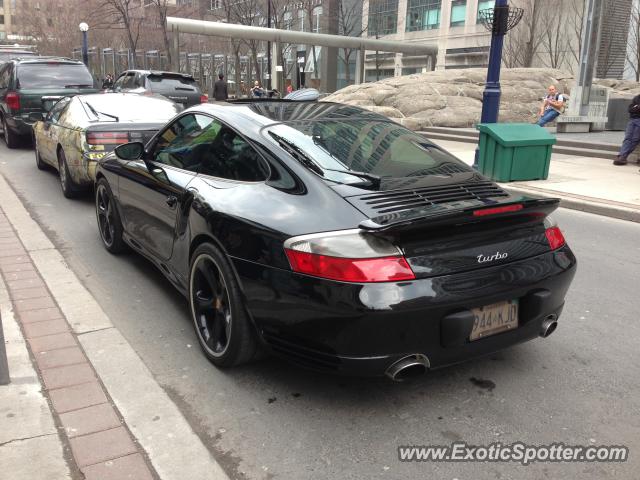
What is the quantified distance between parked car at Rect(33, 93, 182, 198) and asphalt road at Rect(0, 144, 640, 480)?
353 cm

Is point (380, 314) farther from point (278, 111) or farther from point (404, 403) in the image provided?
point (278, 111)

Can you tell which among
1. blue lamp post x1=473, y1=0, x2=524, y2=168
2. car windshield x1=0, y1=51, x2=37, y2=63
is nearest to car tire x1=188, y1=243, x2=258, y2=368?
blue lamp post x1=473, y1=0, x2=524, y2=168

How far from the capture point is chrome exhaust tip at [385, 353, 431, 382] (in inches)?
112

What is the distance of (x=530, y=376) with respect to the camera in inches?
139

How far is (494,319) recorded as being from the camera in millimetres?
3035

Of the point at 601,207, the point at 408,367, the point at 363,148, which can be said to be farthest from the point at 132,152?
the point at 601,207

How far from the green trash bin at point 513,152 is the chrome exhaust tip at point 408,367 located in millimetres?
8111

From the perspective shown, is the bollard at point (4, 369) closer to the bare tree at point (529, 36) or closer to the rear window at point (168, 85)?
the rear window at point (168, 85)

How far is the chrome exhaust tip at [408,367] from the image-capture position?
285cm

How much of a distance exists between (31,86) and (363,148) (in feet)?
39.2

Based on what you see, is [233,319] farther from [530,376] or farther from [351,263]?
[530,376]

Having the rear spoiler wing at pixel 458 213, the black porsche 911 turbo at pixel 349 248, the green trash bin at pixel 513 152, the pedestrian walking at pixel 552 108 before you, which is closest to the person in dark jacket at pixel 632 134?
the green trash bin at pixel 513 152

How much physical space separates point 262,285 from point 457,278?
39.1 inches

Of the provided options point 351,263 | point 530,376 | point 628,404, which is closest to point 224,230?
point 351,263
